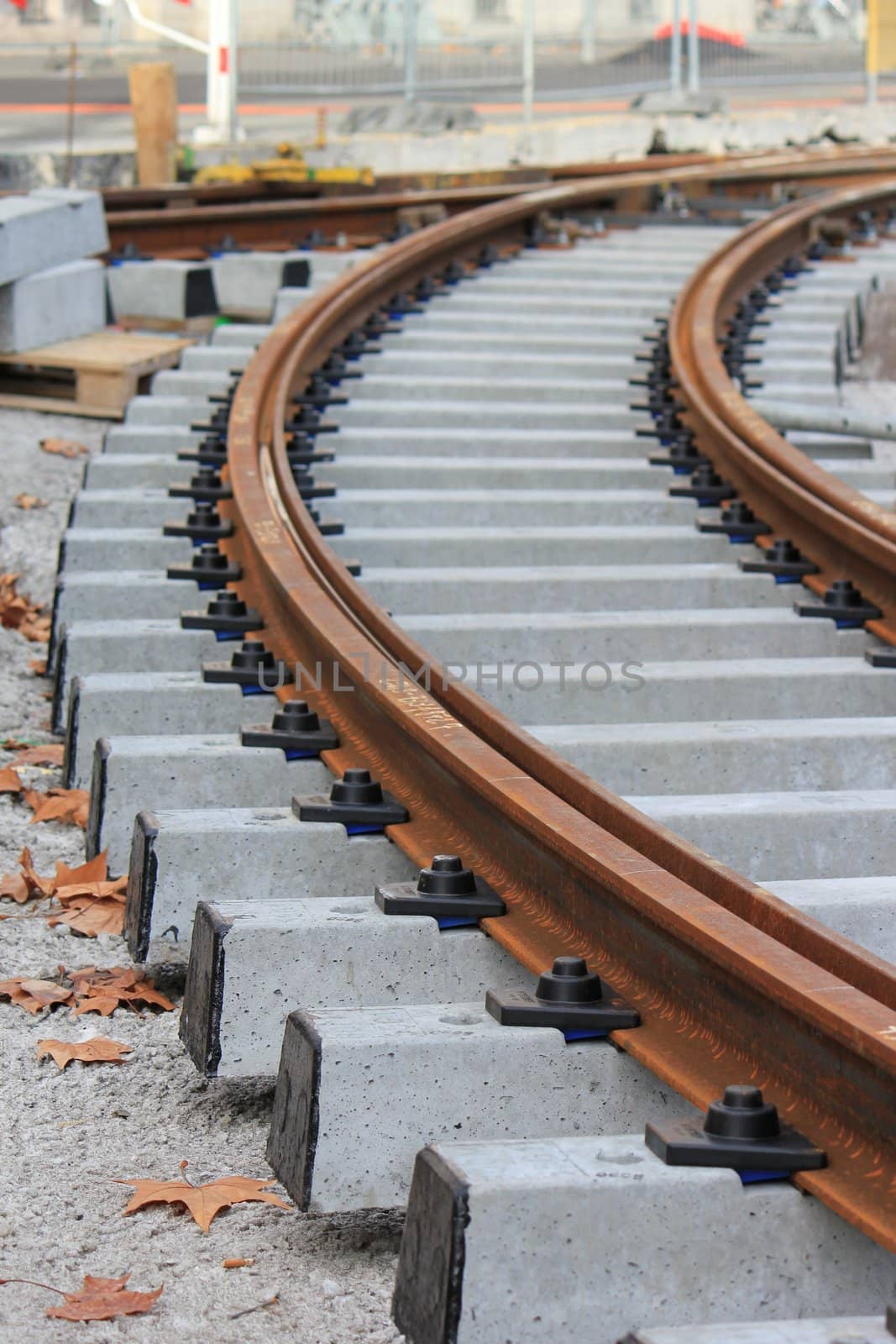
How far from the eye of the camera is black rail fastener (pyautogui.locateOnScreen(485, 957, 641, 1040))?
2.89 m

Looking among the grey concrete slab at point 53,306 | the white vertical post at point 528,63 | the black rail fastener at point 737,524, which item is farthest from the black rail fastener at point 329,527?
the white vertical post at point 528,63

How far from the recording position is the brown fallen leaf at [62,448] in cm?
825

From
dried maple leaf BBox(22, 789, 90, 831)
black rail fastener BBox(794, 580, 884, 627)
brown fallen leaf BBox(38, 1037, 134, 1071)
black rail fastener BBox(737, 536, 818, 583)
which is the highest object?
black rail fastener BBox(737, 536, 818, 583)

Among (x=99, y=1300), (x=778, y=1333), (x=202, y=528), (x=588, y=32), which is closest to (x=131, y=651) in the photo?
(x=202, y=528)

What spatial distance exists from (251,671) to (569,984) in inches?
78.7

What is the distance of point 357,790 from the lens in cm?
387

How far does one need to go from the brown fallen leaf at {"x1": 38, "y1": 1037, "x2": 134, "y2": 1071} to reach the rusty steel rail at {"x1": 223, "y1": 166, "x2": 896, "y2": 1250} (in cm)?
69

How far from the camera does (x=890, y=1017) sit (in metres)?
2.52

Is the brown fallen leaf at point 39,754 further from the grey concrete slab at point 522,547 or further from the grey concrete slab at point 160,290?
the grey concrete slab at point 160,290

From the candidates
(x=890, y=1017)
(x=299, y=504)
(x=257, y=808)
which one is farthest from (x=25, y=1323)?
(x=299, y=504)

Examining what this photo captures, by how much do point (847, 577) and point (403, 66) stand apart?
2027 cm

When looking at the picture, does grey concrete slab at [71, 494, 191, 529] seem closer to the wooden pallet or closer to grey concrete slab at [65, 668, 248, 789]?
grey concrete slab at [65, 668, 248, 789]

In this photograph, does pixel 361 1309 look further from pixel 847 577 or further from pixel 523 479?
pixel 523 479

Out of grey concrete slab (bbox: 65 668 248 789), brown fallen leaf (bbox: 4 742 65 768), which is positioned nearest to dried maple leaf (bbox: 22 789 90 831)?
grey concrete slab (bbox: 65 668 248 789)
